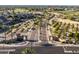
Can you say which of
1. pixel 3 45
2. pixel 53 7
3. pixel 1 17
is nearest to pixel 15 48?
pixel 3 45

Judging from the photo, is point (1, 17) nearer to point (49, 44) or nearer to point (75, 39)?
point (49, 44)

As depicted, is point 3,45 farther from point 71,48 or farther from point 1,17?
point 71,48

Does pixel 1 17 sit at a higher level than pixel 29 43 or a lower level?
higher
